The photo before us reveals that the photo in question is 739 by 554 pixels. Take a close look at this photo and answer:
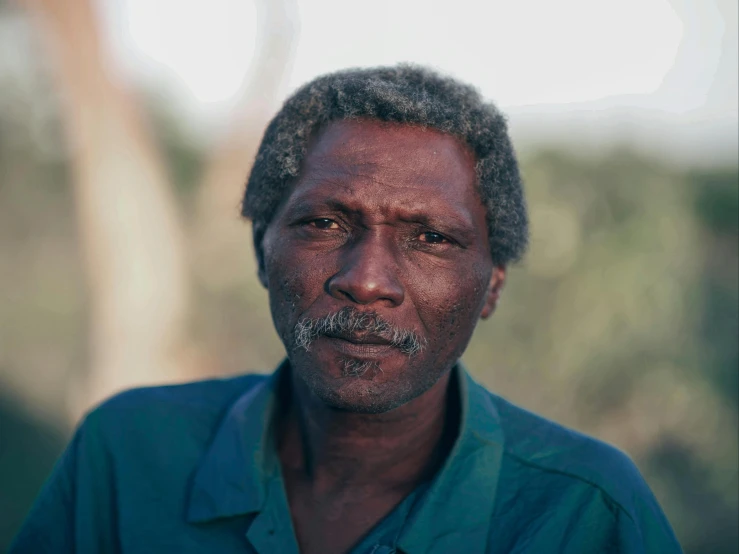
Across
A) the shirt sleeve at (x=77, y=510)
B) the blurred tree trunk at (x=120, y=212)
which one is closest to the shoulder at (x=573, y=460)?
the shirt sleeve at (x=77, y=510)

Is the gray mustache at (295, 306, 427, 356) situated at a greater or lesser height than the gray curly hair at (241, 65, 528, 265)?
lesser

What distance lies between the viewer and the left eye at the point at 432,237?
2.16 meters

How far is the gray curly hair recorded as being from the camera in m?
2.19

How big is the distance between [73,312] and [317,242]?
7.32 meters

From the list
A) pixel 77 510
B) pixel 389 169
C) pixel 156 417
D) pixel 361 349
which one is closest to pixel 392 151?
pixel 389 169

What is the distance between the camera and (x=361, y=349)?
6.73 ft

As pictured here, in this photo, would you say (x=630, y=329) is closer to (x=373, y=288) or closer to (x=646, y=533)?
(x=646, y=533)

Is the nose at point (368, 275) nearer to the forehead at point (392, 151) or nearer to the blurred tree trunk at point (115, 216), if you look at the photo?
the forehead at point (392, 151)

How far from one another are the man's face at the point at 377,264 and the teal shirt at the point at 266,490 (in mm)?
310

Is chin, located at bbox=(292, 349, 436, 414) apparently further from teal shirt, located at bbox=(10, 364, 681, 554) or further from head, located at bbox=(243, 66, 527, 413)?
teal shirt, located at bbox=(10, 364, 681, 554)

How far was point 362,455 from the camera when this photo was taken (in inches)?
92.1

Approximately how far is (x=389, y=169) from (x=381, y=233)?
18 cm

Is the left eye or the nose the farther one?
the left eye

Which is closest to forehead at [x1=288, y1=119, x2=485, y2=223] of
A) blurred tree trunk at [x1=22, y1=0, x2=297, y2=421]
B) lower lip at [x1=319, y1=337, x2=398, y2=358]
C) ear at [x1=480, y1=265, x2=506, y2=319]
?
ear at [x1=480, y1=265, x2=506, y2=319]
